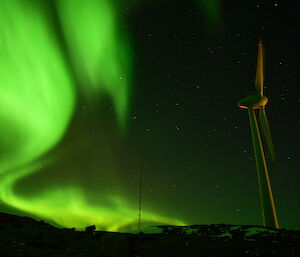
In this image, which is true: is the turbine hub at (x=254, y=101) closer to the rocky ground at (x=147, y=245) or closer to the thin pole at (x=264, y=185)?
the thin pole at (x=264, y=185)

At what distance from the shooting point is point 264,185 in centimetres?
4591

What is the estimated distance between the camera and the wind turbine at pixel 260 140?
146ft

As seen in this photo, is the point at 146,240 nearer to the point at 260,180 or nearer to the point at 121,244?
the point at 121,244

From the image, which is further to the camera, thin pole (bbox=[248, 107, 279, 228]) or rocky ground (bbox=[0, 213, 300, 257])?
thin pole (bbox=[248, 107, 279, 228])

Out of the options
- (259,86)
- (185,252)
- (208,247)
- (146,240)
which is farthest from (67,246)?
(259,86)

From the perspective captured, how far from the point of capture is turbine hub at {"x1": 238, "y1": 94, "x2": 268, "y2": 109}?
52.8m

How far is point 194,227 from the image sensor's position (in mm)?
30984

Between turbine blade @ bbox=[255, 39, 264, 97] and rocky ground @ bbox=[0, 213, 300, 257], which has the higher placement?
turbine blade @ bbox=[255, 39, 264, 97]

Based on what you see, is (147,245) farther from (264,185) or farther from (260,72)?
(260,72)

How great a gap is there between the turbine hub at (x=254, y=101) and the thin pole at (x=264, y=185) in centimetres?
509

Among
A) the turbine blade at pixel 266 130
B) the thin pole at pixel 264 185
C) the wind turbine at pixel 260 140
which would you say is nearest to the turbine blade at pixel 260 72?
the wind turbine at pixel 260 140

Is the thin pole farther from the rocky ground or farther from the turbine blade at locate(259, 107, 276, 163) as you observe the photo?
the rocky ground

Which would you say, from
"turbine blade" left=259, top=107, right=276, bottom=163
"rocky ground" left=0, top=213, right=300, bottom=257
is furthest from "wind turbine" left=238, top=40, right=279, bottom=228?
"rocky ground" left=0, top=213, right=300, bottom=257

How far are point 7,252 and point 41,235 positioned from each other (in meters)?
6.50
